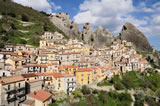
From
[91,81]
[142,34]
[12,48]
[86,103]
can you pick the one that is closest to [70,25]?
[142,34]

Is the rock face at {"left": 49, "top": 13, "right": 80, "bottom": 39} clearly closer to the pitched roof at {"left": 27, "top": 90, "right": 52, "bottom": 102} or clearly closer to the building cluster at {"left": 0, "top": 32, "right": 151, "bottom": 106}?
the building cluster at {"left": 0, "top": 32, "right": 151, "bottom": 106}

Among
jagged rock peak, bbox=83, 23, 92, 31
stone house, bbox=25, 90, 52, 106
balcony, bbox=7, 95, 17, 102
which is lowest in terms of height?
stone house, bbox=25, 90, 52, 106

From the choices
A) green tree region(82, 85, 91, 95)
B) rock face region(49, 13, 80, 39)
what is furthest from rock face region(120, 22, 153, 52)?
green tree region(82, 85, 91, 95)

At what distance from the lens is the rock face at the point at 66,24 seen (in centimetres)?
10850

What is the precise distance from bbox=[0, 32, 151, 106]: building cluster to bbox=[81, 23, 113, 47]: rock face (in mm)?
40253

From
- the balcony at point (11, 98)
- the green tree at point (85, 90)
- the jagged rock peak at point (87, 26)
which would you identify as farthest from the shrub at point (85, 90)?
the jagged rock peak at point (87, 26)

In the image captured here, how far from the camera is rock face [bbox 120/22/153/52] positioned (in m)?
94.3

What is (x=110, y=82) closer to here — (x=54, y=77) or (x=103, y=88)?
(x=103, y=88)

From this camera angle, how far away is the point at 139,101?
129 ft

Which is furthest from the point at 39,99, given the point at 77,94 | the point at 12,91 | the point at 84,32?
the point at 84,32

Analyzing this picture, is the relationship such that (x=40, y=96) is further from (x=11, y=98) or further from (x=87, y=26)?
(x=87, y=26)

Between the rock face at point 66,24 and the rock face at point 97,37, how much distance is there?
9.18 m

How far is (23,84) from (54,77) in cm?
927

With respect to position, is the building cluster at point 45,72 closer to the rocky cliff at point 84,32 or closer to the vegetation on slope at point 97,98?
the vegetation on slope at point 97,98
